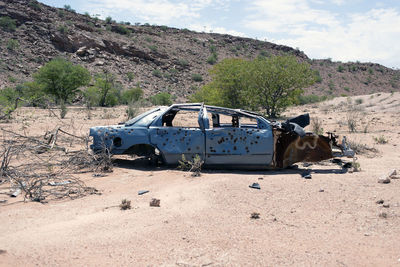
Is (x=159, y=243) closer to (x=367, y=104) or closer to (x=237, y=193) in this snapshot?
(x=237, y=193)

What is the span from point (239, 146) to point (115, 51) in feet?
141

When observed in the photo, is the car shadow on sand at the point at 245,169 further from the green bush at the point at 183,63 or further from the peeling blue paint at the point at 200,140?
the green bush at the point at 183,63

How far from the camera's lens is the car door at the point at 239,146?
24.2 feet

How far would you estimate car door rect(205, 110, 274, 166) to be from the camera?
291 inches

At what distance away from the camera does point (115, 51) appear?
47.5 m

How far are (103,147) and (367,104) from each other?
78.5 feet

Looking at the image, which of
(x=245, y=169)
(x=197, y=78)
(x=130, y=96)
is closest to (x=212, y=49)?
(x=197, y=78)

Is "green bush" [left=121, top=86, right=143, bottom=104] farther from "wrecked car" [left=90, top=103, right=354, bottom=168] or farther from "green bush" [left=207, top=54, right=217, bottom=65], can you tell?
"green bush" [left=207, top=54, right=217, bottom=65]

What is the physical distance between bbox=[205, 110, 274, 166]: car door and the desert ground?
0.88ft

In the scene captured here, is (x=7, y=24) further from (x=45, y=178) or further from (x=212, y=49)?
(x=45, y=178)

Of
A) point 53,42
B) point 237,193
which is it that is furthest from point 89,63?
point 237,193

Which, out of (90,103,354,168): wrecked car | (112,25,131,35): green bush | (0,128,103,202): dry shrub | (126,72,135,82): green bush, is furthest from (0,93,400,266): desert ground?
(112,25,131,35): green bush

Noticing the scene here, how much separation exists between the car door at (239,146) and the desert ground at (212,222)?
10.6 inches

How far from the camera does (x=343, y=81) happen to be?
6575 centimetres
